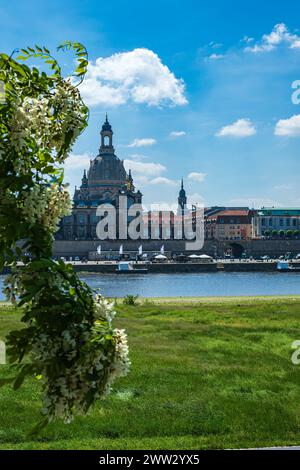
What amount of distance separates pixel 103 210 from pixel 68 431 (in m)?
116

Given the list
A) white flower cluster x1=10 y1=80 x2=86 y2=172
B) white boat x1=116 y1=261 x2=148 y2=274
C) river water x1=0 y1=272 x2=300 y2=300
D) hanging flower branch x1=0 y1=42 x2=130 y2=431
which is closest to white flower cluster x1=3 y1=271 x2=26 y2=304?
hanging flower branch x1=0 y1=42 x2=130 y2=431

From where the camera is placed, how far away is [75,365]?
261cm

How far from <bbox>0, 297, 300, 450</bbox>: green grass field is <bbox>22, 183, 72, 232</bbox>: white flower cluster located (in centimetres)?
190

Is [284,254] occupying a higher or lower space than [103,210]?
lower

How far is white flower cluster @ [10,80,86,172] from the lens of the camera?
3002 mm

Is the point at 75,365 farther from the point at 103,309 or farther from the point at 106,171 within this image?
the point at 106,171

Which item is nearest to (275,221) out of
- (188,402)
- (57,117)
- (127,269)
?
(127,269)

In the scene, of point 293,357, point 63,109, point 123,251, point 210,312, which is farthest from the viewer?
point 123,251

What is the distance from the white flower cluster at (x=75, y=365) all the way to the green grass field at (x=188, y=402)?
66.0 inches

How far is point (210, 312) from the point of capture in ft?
74.8

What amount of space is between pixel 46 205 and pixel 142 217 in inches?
4960

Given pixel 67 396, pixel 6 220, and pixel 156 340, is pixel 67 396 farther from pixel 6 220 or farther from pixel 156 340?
pixel 156 340

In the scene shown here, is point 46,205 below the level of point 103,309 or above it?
above
